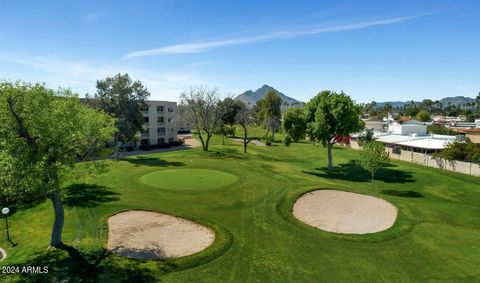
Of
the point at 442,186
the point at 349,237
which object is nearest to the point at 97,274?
the point at 349,237

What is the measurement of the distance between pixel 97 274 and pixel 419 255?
19.6 m

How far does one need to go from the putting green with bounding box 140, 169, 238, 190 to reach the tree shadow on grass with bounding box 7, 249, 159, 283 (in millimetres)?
15629

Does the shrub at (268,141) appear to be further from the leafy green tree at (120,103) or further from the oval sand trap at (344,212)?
the oval sand trap at (344,212)

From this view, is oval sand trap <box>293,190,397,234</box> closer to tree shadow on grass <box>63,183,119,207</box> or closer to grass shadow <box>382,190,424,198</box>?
grass shadow <box>382,190,424,198</box>

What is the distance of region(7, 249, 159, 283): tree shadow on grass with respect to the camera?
16875 millimetres

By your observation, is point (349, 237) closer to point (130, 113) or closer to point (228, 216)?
point (228, 216)

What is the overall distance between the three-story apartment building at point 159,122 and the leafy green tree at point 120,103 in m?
19.3

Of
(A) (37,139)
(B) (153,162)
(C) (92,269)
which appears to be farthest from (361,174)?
(A) (37,139)

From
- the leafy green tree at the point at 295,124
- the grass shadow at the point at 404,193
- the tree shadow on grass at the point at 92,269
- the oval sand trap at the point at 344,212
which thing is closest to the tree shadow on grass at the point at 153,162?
the leafy green tree at the point at 295,124

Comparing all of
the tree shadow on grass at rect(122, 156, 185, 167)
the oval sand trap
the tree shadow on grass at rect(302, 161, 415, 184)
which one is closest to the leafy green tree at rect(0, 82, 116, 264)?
the oval sand trap

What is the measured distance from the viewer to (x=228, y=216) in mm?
27078

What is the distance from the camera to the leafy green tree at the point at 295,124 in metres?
50.7

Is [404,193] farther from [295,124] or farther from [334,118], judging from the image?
[295,124]

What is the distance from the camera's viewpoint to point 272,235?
23.4m
